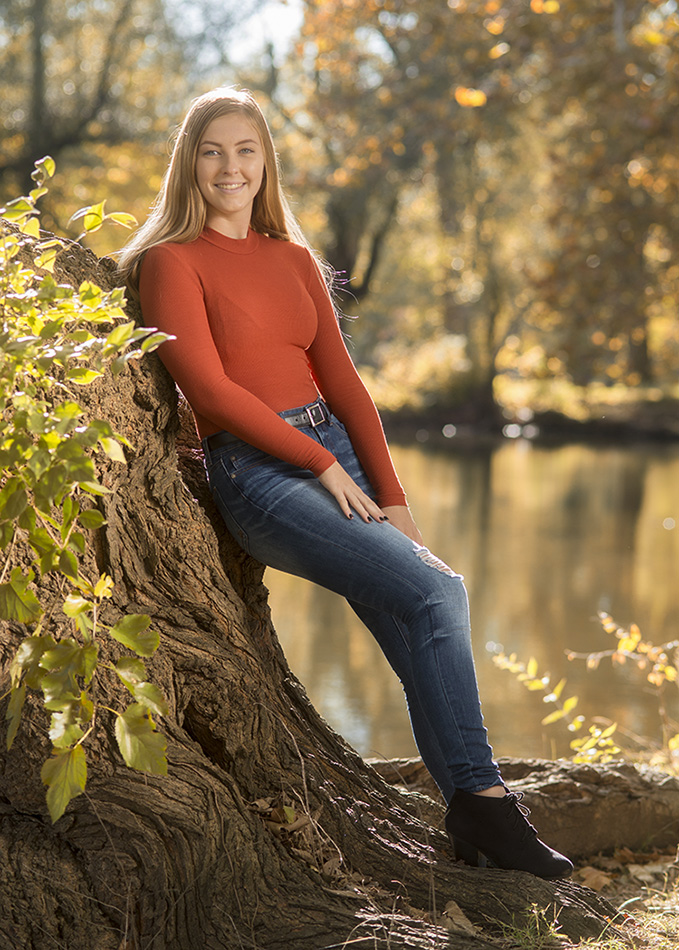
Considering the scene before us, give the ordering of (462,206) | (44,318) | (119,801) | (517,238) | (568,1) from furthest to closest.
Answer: (517,238) → (462,206) → (568,1) → (119,801) → (44,318)

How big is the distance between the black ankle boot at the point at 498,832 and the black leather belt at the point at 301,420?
35.6 inches

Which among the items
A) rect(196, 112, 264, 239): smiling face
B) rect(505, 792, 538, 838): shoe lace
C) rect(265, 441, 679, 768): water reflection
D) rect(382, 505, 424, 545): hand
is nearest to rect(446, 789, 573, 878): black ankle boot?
rect(505, 792, 538, 838): shoe lace

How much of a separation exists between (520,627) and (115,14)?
15577 mm

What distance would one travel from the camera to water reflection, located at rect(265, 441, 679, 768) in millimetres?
5418

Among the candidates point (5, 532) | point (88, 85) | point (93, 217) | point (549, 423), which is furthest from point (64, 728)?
point (549, 423)

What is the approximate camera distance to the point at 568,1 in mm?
7844

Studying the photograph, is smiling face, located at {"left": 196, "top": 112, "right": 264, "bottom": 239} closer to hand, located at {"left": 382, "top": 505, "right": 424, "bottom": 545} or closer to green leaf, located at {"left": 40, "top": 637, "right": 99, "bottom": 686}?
hand, located at {"left": 382, "top": 505, "right": 424, "bottom": 545}

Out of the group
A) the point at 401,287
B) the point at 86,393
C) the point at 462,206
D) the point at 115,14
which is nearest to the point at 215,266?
the point at 86,393

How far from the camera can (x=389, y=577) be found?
2.22 metres

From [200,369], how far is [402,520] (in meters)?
0.62

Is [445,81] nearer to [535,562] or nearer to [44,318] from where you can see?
[535,562]

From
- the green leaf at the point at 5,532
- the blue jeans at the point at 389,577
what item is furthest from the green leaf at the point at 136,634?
the blue jeans at the point at 389,577

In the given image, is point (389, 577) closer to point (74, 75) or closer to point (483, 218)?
point (74, 75)

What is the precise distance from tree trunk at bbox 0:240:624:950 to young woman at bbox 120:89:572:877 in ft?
0.37
